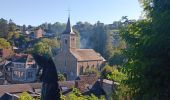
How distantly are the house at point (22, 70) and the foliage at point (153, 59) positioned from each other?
149 feet

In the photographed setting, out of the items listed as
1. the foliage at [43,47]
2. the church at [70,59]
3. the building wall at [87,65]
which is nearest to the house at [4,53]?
the foliage at [43,47]

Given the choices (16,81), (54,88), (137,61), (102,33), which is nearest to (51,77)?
(54,88)

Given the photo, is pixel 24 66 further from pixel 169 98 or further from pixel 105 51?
pixel 169 98

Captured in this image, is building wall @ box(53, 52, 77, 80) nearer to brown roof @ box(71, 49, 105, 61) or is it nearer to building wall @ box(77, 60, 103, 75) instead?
building wall @ box(77, 60, 103, 75)

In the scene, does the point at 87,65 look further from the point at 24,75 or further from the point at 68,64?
the point at 24,75

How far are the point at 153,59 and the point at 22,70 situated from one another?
156ft

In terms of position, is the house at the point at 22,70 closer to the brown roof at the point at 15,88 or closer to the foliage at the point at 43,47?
the foliage at the point at 43,47

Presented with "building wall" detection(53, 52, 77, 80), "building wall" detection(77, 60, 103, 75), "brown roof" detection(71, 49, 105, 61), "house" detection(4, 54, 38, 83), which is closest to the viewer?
"house" detection(4, 54, 38, 83)

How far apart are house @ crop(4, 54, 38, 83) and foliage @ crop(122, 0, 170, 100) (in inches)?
1789

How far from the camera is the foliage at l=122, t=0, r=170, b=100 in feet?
25.2

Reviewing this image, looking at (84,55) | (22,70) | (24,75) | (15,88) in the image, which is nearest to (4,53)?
(24,75)

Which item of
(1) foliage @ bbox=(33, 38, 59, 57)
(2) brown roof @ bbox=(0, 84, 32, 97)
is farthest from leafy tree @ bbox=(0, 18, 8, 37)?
(2) brown roof @ bbox=(0, 84, 32, 97)

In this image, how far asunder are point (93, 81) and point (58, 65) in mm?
25930

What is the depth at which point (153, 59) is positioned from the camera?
7812mm
